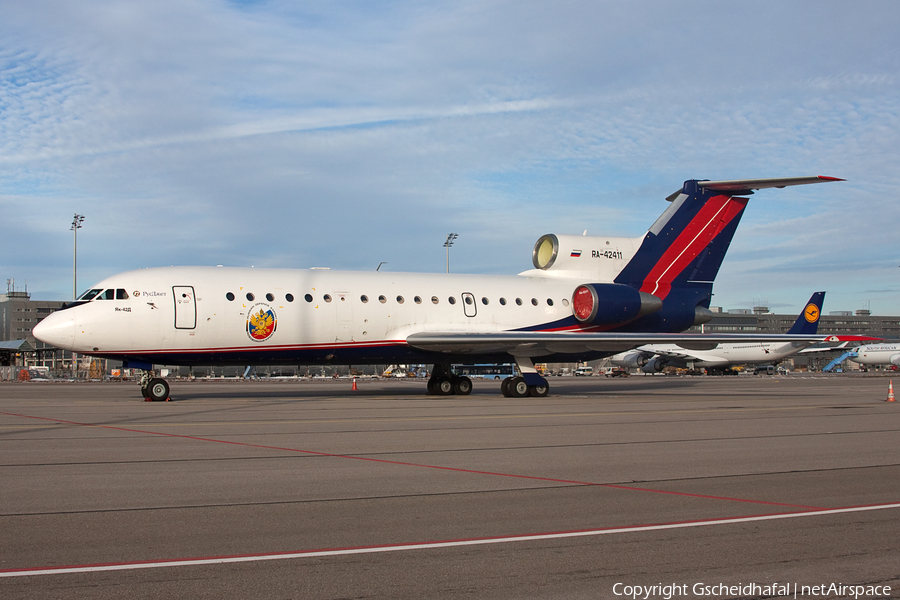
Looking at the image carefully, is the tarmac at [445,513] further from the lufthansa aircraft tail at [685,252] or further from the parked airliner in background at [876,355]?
the parked airliner in background at [876,355]

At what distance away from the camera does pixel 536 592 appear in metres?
4.72

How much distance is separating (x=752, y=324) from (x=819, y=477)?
134815mm

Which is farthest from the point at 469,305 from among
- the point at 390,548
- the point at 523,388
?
the point at 390,548

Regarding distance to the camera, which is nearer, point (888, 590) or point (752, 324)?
point (888, 590)

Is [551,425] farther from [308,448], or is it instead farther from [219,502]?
[219,502]

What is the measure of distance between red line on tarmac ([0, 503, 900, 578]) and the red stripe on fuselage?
22500 millimetres

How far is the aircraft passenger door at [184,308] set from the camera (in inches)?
859

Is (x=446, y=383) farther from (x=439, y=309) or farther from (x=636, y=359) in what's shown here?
(x=636, y=359)

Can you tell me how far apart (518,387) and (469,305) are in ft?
11.1

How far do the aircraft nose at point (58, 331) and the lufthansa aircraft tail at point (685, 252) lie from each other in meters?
19.2

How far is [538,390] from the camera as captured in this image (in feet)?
83.5

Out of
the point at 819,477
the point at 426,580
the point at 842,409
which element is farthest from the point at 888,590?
the point at 842,409

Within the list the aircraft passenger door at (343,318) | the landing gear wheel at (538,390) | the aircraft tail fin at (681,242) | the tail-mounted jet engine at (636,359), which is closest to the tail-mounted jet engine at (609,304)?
the aircraft tail fin at (681,242)

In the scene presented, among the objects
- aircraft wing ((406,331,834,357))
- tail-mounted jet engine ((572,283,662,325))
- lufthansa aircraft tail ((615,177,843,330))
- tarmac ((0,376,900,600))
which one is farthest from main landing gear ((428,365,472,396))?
tarmac ((0,376,900,600))
